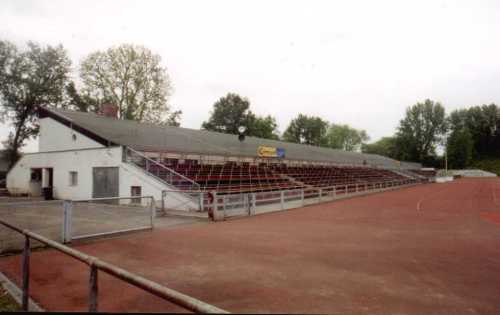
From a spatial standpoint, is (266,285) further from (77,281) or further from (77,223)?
(77,223)

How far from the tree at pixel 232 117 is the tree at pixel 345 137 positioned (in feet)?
129

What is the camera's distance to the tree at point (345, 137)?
10000cm

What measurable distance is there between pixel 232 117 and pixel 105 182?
156 feet

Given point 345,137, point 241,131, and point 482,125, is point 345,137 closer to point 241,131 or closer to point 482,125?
point 482,125

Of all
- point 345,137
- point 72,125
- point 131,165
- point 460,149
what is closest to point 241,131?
point 131,165

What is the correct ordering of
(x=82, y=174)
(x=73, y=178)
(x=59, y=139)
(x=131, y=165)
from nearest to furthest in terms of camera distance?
1. (x=131, y=165)
2. (x=82, y=174)
3. (x=73, y=178)
4. (x=59, y=139)

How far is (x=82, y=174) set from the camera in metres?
19.6

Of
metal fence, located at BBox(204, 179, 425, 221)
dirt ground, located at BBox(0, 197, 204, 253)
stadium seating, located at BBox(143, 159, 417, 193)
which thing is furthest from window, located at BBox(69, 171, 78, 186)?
metal fence, located at BBox(204, 179, 425, 221)

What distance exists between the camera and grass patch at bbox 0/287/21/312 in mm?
4223

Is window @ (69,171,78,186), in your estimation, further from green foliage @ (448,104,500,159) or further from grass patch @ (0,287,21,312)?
green foliage @ (448,104,500,159)

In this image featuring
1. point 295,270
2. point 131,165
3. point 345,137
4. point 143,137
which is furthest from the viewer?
Result: point 345,137

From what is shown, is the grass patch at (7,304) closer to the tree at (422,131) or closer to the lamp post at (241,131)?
the lamp post at (241,131)

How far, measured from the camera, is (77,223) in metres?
9.96

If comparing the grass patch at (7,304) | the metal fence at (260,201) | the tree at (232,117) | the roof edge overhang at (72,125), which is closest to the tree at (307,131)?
the tree at (232,117)
